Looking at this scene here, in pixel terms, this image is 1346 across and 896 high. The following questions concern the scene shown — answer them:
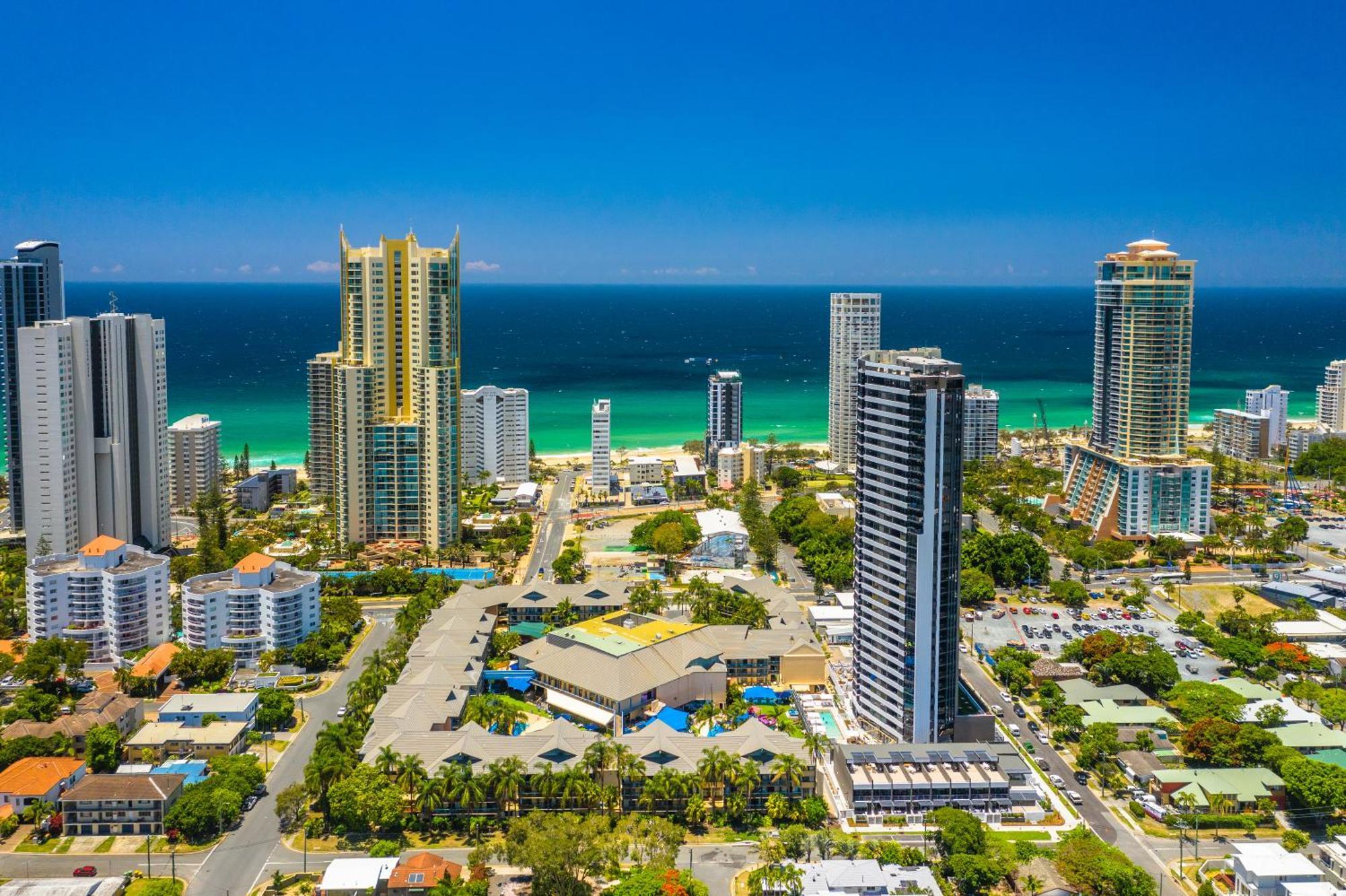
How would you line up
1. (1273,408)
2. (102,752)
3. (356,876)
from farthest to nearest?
(1273,408) < (102,752) < (356,876)

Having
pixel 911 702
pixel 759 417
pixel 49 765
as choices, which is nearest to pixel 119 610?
pixel 49 765

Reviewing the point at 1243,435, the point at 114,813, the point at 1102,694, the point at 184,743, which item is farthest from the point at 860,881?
the point at 1243,435

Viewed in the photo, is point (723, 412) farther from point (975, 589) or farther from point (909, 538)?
point (909, 538)

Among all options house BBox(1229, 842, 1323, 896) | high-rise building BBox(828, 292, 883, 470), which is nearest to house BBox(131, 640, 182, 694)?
house BBox(1229, 842, 1323, 896)

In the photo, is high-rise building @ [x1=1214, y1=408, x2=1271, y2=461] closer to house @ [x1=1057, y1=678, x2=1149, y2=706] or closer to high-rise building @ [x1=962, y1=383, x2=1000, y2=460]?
high-rise building @ [x1=962, y1=383, x2=1000, y2=460]

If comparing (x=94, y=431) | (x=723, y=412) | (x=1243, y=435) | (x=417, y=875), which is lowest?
(x=417, y=875)
